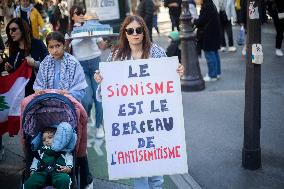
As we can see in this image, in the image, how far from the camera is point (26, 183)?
4.05 meters

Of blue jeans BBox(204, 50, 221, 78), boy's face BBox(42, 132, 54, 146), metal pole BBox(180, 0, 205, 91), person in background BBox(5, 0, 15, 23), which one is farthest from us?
person in background BBox(5, 0, 15, 23)

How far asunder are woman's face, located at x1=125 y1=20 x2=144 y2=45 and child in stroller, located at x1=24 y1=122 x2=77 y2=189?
1.00 m

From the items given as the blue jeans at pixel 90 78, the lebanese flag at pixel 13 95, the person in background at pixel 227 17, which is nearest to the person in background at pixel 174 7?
the person in background at pixel 227 17

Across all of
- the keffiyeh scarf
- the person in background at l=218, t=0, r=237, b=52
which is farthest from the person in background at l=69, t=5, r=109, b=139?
the person in background at l=218, t=0, r=237, b=52

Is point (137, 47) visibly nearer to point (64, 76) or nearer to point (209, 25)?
point (64, 76)

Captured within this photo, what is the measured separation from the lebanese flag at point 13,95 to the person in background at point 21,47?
90mm

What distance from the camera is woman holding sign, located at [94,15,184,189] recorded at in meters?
4.24

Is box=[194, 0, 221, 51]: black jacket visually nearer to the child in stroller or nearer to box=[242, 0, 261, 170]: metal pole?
box=[242, 0, 261, 170]: metal pole

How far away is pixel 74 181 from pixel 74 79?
1.20 meters

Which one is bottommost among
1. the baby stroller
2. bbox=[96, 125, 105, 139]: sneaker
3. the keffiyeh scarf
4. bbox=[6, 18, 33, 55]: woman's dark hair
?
bbox=[96, 125, 105, 139]: sneaker

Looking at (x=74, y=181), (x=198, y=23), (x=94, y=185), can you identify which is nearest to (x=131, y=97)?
(x=74, y=181)

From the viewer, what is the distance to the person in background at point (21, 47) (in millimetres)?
5789

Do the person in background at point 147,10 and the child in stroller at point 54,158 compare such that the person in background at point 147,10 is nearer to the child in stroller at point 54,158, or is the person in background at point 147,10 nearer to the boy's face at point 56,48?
the boy's face at point 56,48

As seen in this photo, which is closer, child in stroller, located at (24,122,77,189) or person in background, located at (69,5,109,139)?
child in stroller, located at (24,122,77,189)
